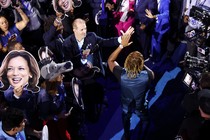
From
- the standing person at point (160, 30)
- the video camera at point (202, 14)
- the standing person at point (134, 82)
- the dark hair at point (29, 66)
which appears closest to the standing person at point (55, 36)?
the dark hair at point (29, 66)

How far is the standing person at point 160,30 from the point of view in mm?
5941

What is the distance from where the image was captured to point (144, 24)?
239 inches

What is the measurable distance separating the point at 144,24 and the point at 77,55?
1725 mm

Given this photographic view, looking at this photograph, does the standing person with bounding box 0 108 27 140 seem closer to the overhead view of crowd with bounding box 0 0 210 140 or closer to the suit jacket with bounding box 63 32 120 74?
the overhead view of crowd with bounding box 0 0 210 140

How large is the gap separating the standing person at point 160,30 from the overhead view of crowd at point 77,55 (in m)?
0.02

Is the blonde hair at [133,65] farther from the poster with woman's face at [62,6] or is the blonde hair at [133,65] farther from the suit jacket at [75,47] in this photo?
the poster with woman's face at [62,6]

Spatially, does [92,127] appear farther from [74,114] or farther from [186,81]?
[186,81]

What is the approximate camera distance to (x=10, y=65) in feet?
12.9

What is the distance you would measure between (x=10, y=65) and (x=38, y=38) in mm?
2107

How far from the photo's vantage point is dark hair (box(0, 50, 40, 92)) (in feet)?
12.9

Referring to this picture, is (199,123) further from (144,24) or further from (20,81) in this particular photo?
(144,24)

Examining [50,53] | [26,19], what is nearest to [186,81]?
[50,53]

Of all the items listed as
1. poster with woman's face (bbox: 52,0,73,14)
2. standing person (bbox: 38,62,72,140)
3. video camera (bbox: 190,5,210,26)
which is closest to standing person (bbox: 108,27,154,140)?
standing person (bbox: 38,62,72,140)

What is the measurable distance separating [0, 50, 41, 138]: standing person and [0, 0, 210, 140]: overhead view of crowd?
11mm
